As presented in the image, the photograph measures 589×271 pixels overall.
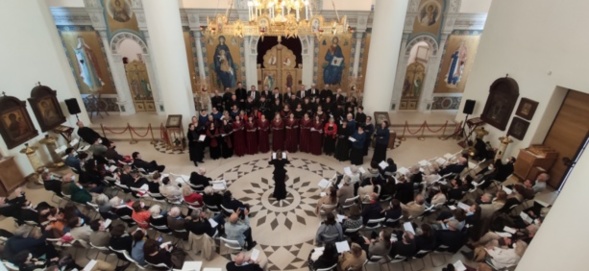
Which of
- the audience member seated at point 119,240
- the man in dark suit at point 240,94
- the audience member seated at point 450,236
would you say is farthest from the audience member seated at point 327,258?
the man in dark suit at point 240,94

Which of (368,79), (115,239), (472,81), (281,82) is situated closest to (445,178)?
(368,79)

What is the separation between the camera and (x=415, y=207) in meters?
6.74

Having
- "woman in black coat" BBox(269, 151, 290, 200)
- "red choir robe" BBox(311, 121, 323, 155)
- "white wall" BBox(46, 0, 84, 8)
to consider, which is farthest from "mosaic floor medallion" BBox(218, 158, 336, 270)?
"white wall" BBox(46, 0, 84, 8)

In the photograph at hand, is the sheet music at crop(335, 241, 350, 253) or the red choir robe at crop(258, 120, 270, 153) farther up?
the red choir robe at crop(258, 120, 270, 153)

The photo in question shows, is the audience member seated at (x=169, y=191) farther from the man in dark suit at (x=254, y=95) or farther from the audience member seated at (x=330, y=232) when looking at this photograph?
the man in dark suit at (x=254, y=95)

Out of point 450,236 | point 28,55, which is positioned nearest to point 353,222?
point 450,236

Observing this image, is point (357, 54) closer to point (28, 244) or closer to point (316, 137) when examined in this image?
point (316, 137)

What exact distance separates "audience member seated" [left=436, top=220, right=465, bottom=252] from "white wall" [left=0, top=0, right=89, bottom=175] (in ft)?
38.9

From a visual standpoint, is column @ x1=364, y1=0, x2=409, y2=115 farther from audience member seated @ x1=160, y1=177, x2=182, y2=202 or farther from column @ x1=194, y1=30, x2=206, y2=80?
audience member seated @ x1=160, y1=177, x2=182, y2=202

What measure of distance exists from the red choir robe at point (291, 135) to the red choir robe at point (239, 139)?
1.52 meters

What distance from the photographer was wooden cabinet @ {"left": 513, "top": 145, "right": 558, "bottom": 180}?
883cm

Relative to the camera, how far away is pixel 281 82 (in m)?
15.0

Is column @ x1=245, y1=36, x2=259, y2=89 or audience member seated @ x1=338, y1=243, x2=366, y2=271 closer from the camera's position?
audience member seated @ x1=338, y1=243, x2=366, y2=271

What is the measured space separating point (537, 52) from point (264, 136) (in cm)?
915
